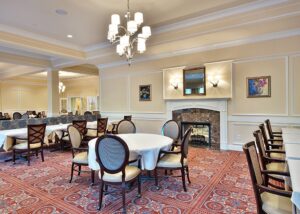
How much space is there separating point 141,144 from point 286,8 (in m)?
3.54

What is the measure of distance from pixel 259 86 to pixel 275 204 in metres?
4.00

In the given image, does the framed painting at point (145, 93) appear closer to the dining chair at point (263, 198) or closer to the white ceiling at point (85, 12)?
the white ceiling at point (85, 12)

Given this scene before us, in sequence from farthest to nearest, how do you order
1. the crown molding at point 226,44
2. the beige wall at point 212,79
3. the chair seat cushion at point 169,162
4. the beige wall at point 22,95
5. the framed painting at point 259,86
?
the beige wall at point 22,95, the beige wall at point 212,79, the framed painting at point 259,86, the crown molding at point 226,44, the chair seat cushion at point 169,162

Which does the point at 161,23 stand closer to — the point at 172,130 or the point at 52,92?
the point at 172,130

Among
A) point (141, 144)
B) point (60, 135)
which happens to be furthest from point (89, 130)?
point (141, 144)

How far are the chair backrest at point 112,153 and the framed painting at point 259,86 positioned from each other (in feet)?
13.6

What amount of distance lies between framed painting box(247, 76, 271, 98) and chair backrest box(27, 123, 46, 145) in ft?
17.3

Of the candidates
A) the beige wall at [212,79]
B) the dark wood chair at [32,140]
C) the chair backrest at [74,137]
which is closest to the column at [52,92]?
the dark wood chair at [32,140]

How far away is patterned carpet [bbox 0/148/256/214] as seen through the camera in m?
2.44

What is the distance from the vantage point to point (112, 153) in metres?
2.31

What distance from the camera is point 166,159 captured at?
3061mm

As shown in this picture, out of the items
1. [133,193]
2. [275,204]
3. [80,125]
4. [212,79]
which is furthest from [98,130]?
[275,204]

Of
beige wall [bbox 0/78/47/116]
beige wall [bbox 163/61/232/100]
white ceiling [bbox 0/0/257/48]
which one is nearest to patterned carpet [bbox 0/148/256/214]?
beige wall [bbox 163/61/232/100]

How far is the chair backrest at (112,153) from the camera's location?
2258mm
